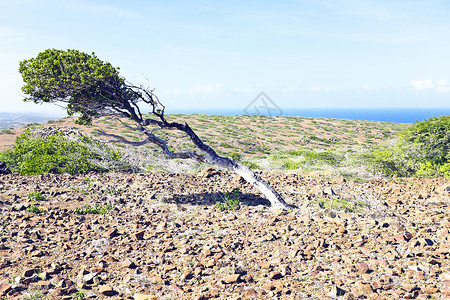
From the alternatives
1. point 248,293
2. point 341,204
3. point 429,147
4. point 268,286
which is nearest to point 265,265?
point 268,286

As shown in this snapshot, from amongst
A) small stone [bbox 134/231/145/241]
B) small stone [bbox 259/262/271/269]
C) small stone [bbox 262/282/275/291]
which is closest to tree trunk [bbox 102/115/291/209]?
small stone [bbox 134/231/145/241]

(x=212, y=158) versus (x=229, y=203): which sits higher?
(x=212, y=158)

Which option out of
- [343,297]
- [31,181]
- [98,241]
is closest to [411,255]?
[343,297]

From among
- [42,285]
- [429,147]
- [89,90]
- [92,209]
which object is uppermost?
[89,90]

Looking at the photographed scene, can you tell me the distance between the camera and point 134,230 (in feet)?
26.4

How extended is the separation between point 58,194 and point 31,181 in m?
2.27

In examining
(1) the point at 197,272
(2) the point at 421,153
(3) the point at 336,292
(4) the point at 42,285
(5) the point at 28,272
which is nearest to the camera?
(3) the point at 336,292

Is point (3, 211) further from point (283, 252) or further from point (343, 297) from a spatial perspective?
point (343, 297)

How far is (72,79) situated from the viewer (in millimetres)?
9297

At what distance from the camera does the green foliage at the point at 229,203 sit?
31.9ft

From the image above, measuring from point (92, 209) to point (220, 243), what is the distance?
4.34 m

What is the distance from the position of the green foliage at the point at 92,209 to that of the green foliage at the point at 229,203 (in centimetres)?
329

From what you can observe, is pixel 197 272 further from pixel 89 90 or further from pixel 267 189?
pixel 89 90

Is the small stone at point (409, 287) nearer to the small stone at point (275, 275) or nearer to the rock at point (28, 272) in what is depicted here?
the small stone at point (275, 275)
